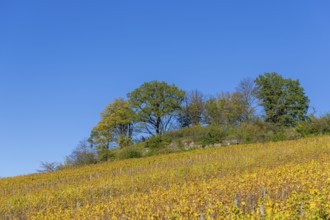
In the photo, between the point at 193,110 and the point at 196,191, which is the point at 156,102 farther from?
the point at 196,191

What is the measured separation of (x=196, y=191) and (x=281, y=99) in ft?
148

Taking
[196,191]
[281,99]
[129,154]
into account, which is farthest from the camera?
[281,99]

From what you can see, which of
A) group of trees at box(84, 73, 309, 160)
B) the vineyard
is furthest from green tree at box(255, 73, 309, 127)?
the vineyard

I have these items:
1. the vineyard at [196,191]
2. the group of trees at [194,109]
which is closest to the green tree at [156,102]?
the group of trees at [194,109]

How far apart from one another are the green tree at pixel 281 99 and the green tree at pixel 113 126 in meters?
17.5

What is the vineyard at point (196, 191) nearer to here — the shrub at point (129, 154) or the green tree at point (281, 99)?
the shrub at point (129, 154)

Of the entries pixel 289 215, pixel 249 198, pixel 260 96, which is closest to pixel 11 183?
pixel 249 198

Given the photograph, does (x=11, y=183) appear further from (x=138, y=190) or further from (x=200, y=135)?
(x=200, y=135)

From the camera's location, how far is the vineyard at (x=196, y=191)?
896cm

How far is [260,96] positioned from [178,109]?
1102 cm

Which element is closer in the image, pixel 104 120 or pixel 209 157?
pixel 209 157

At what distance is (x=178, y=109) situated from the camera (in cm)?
5959

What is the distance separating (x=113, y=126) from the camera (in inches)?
2360

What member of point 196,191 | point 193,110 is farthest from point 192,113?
point 196,191
